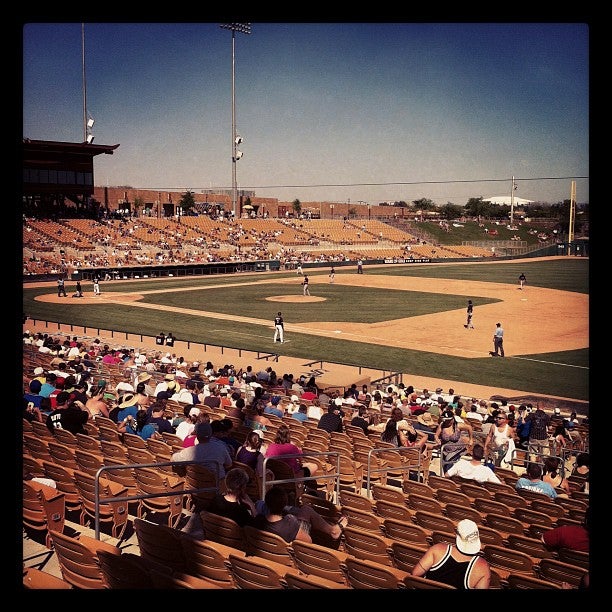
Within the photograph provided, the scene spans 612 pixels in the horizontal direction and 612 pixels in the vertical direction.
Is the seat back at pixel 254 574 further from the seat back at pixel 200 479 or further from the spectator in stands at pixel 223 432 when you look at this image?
the spectator in stands at pixel 223 432

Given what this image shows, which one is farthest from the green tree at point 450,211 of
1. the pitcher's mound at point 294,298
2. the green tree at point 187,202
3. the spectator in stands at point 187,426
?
the spectator in stands at point 187,426

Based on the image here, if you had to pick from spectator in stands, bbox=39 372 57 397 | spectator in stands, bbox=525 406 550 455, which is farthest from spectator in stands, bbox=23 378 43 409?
spectator in stands, bbox=525 406 550 455

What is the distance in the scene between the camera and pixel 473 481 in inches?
352

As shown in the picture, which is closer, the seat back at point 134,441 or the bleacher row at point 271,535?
the bleacher row at point 271,535

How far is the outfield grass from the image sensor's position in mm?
23250

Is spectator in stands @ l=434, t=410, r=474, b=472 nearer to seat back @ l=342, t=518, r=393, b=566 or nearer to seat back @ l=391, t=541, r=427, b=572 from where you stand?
seat back @ l=342, t=518, r=393, b=566

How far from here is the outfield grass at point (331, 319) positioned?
76.3 ft

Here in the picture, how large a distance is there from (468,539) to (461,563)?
0.20m

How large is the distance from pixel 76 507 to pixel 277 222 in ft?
267

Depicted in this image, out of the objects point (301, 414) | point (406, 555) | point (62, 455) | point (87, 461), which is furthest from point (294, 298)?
point (406, 555)

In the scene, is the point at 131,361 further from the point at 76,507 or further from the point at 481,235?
the point at 481,235

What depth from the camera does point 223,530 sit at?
599 cm

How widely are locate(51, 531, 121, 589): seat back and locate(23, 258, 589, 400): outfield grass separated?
59.2 feet

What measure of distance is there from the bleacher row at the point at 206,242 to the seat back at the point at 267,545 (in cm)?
5092
